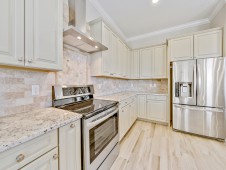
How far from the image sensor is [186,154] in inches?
70.8

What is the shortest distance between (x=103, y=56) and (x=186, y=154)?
2276 millimetres

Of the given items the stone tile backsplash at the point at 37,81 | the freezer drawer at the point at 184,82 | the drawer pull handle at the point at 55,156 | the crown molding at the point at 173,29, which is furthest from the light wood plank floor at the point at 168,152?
the crown molding at the point at 173,29

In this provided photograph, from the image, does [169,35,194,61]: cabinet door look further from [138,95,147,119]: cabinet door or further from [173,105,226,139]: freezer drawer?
[138,95,147,119]: cabinet door

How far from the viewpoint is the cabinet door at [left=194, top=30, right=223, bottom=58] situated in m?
2.26

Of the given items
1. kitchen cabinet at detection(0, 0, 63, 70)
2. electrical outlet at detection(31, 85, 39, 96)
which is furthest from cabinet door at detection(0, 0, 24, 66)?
electrical outlet at detection(31, 85, 39, 96)

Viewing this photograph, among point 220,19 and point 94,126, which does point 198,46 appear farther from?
point 94,126

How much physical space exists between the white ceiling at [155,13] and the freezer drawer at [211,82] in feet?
4.14

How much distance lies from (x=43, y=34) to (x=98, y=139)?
131 centimetres

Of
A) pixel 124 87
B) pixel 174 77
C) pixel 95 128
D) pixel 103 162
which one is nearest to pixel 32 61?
pixel 95 128

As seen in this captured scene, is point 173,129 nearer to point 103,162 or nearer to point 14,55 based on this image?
point 103,162

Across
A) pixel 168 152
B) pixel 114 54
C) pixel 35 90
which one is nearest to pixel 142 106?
pixel 168 152

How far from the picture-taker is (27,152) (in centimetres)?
66

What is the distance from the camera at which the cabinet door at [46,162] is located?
0.68m

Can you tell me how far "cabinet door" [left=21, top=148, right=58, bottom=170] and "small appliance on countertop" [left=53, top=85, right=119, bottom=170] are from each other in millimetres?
308
